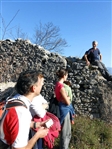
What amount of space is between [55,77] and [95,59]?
5.43ft

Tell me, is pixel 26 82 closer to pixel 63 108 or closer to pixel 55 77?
pixel 63 108

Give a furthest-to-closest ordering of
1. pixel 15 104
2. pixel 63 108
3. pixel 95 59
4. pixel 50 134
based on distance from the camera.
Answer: pixel 95 59
pixel 63 108
pixel 50 134
pixel 15 104

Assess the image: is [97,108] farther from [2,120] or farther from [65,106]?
[2,120]

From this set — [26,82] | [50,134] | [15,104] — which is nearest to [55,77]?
[50,134]

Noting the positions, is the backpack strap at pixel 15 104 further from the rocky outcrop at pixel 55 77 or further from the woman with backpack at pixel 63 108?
the rocky outcrop at pixel 55 77

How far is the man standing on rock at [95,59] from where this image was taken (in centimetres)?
667

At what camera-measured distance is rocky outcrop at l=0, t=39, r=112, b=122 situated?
6590mm

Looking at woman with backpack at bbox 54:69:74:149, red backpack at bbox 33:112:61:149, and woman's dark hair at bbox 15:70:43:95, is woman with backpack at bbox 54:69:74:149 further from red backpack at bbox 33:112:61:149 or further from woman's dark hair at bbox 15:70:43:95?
woman's dark hair at bbox 15:70:43:95

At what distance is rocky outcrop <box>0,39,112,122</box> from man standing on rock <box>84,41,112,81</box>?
208 mm

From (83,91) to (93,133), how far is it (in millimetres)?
2382

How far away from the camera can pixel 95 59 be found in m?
6.86

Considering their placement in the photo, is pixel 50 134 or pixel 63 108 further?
pixel 63 108

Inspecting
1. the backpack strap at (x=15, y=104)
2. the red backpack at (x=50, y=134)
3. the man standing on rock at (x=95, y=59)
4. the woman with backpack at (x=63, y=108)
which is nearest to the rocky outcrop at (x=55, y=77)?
the man standing on rock at (x=95, y=59)

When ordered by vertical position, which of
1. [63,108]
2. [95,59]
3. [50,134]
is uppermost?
[95,59]
